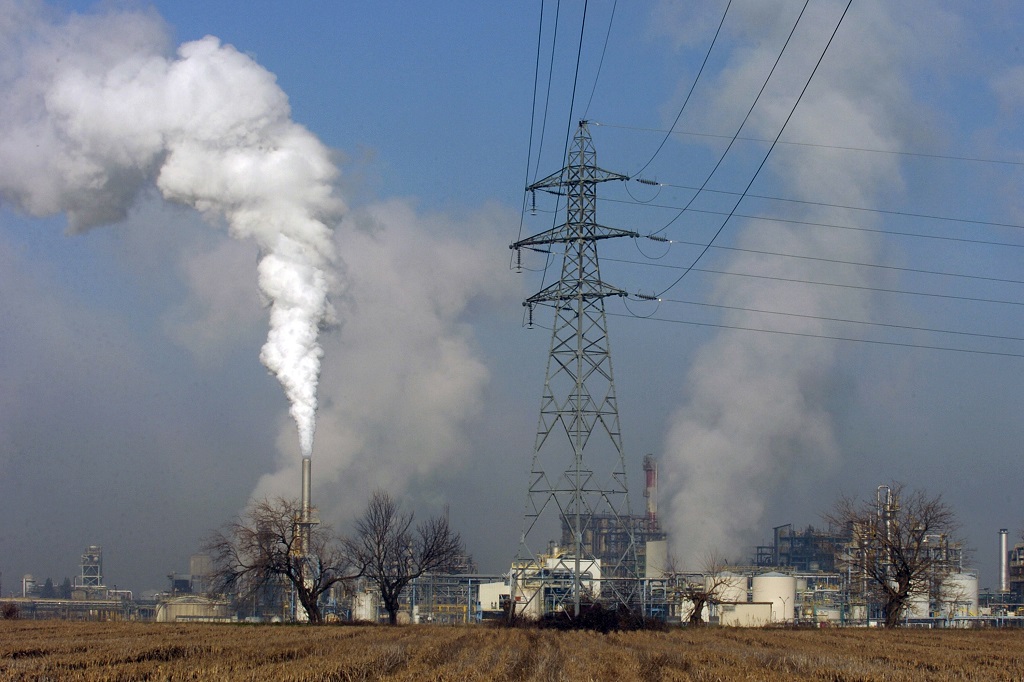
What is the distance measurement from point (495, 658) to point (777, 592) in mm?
66128

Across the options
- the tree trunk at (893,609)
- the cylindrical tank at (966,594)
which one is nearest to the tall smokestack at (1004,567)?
the cylindrical tank at (966,594)

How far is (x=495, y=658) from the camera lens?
26.8m

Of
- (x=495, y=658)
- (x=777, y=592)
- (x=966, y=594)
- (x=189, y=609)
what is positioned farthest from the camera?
(x=966, y=594)

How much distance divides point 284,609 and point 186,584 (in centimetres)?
6252

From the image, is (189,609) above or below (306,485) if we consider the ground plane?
below

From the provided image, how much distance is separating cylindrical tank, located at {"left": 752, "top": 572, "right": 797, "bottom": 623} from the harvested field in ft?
160

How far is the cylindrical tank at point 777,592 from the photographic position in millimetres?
86306

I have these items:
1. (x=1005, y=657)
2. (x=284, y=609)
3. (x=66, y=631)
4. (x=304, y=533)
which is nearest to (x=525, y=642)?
(x=1005, y=657)

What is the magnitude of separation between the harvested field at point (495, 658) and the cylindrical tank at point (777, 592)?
160 ft

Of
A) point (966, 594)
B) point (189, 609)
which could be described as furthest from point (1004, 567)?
point (189, 609)

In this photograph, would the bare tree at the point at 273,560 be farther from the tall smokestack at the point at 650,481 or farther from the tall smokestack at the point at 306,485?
the tall smokestack at the point at 650,481

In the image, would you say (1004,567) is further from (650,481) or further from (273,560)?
(273,560)

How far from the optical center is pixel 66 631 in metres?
39.8

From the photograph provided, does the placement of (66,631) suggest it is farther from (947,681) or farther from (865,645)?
(947,681)
